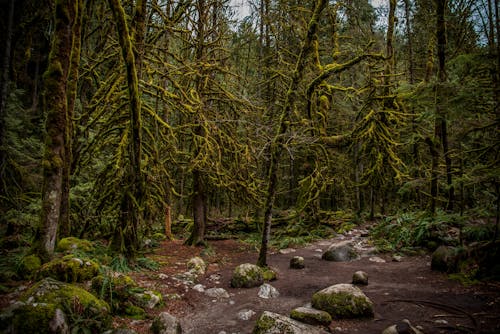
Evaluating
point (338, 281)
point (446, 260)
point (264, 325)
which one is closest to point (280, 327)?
point (264, 325)

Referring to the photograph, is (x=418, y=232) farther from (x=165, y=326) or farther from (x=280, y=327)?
(x=165, y=326)

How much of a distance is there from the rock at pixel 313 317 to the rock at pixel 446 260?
3.70 metres

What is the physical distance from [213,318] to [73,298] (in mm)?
2250

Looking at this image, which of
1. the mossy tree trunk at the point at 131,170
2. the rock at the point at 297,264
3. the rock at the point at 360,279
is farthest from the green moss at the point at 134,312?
the rock at the point at 297,264

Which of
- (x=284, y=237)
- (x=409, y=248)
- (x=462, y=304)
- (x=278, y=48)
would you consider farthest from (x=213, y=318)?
(x=278, y=48)

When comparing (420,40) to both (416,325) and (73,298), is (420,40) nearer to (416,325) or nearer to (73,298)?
(416,325)

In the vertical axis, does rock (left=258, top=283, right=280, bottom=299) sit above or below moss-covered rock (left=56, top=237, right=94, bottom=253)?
below

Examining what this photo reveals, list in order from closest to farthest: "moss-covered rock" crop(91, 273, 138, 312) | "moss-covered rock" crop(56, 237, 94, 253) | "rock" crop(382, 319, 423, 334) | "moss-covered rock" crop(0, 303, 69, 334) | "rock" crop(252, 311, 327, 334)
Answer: "moss-covered rock" crop(0, 303, 69, 334) < "rock" crop(382, 319, 423, 334) < "rock" crop(252, 311, 327, 334) < "moss-covered rock" crop(91, 273, 138, 312) < "moss-covered rock" crop(56, 237, 94, 253)

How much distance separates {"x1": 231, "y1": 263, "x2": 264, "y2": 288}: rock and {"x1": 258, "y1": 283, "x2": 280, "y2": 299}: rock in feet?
1.18

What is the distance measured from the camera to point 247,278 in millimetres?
6355

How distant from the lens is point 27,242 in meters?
6.36

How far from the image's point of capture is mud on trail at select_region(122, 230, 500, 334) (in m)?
4.14

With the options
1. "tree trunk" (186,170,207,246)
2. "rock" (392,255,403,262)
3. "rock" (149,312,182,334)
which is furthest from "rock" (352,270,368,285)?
"tree trunk" (186,170,207,246)

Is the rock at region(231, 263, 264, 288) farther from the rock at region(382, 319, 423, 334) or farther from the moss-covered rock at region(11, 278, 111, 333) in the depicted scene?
the rock at region(382, 319, 423, 334)
